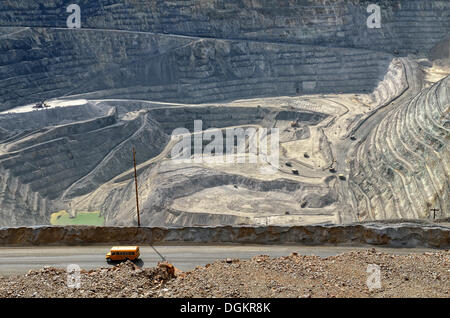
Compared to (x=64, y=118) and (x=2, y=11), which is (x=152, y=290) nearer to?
(x=64, y=118)

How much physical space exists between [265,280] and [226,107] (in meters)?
82.7

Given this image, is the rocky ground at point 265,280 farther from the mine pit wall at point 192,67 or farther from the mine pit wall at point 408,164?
the mine pit wall at point 192,67

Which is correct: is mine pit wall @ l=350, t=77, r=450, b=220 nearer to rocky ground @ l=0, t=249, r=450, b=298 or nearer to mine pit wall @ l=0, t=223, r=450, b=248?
mine pit wall @ l=0, t=223, r=450, b=248

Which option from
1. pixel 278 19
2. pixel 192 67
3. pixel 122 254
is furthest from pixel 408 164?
pixel 278 19

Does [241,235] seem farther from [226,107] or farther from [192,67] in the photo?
[192,67]

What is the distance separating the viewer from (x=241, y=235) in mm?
23859

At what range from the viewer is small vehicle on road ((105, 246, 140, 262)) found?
71.8 ft

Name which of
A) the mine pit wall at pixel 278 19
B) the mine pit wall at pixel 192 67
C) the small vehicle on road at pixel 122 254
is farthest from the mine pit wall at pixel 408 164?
the mine pit wall at pixel 278 19

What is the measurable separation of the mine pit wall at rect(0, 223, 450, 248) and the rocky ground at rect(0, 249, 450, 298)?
3.73 meters

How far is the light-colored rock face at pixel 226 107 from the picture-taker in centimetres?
5834

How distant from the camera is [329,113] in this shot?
92.8m

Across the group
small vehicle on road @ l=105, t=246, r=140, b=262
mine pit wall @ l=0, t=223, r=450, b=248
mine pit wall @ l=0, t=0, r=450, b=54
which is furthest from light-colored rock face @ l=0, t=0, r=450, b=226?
small vehicle on road @ l=105, t=246, r=140, b=262
